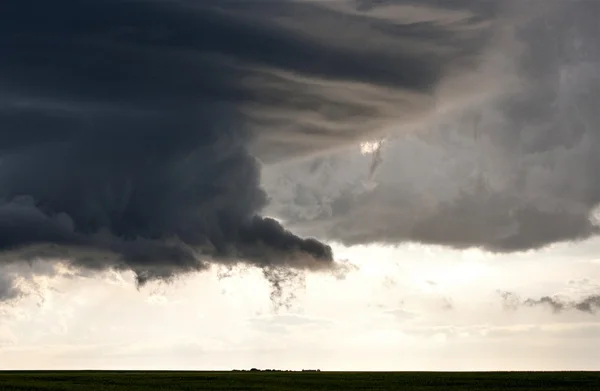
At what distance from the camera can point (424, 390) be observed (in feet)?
385

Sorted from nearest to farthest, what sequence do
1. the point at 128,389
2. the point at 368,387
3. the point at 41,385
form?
the point at 128,389
the point at 41,385
the point at 368,387

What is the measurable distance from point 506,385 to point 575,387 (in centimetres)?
1534

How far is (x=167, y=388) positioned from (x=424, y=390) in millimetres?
32904

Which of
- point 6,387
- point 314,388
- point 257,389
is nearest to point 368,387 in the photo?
point 314,388

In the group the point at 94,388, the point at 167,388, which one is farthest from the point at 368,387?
the point at 94,388

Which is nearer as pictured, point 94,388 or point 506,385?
point 94,388

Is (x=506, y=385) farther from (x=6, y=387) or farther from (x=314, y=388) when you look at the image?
(x=6, y=387)

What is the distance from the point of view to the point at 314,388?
126m

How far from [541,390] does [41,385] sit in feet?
205

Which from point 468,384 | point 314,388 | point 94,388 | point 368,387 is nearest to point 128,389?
point 94,388

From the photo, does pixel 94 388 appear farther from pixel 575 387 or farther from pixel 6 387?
pixel 575 387

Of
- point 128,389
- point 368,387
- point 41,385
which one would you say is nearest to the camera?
point 128,389

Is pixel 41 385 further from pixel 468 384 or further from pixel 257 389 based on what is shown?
pixel 468 384

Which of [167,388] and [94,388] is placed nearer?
[94,388]
